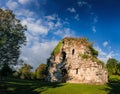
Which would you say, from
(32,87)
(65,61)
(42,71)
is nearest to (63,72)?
(65,61)

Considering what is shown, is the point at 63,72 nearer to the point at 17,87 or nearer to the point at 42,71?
the point at 17,87

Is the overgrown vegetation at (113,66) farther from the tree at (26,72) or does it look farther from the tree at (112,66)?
the tree at (26,72)

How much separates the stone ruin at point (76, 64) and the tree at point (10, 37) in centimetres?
1539

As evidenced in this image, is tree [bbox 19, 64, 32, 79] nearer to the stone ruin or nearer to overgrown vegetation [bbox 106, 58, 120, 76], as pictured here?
overgrown vegetation [bbox 106, 58, 120, 76]

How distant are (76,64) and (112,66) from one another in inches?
2022

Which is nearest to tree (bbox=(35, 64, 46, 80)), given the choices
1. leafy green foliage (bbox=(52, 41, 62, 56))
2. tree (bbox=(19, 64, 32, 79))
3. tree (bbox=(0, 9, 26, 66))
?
tree (bbox=(19, 64, 32, 79))

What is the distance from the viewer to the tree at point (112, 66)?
96.6 metres

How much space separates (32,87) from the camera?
4184 centimetres

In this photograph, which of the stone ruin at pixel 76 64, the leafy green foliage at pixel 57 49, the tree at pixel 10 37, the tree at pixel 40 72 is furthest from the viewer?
the tree at pixel 40 72

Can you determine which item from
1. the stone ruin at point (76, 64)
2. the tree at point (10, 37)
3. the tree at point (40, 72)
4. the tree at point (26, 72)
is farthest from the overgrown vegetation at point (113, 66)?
the tree at point (10, 37)

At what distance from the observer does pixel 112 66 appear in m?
103

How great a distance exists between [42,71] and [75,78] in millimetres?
38615

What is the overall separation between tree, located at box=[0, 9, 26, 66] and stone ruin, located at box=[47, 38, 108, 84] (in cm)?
1539

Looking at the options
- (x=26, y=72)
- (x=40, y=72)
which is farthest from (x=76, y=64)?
(x=26, y=72)
